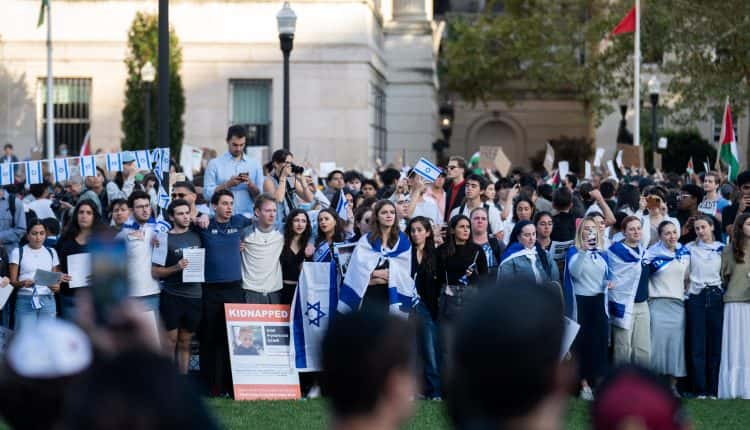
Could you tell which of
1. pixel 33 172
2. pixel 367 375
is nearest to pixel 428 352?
pixel 33 172

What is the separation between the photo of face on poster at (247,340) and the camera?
1242 cm

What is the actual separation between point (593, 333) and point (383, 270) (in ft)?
6.94

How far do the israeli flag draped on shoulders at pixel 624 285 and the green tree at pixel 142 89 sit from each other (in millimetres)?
18229

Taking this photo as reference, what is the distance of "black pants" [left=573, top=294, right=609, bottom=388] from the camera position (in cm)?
1254

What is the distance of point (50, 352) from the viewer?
12.0ft

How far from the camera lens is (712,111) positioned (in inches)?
1495

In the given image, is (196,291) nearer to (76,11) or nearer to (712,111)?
(76,11)

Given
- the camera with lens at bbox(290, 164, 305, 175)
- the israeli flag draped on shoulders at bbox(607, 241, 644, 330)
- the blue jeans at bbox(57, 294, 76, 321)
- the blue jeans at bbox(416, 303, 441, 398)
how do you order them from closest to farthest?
the blue jeans at bbox(57, 294, 76, 321) → the blue jeans at bbox(416, 303, 441, 398) → the israeli flag draped on shoulders at bbox(607, 241, 644, 330) → the camera with lens at bbox(290, 164, 305, 175)

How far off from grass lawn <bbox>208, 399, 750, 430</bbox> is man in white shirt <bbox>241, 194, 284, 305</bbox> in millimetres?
1126

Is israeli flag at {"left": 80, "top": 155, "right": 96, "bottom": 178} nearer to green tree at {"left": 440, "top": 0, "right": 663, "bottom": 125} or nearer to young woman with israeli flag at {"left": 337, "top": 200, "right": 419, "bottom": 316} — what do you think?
young woman with israeli flag at {"left": 337, "top": 200, "right": 419, "bottom": 316}

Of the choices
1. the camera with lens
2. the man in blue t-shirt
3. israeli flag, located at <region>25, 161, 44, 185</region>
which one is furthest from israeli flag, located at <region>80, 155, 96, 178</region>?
the man in blue t-shirt

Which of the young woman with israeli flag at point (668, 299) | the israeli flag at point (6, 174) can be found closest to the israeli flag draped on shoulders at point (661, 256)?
the young woman with israeli flag at point (668, 299)

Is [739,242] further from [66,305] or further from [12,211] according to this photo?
[12,211]

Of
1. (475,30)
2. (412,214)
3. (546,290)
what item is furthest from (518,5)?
(546,290)
